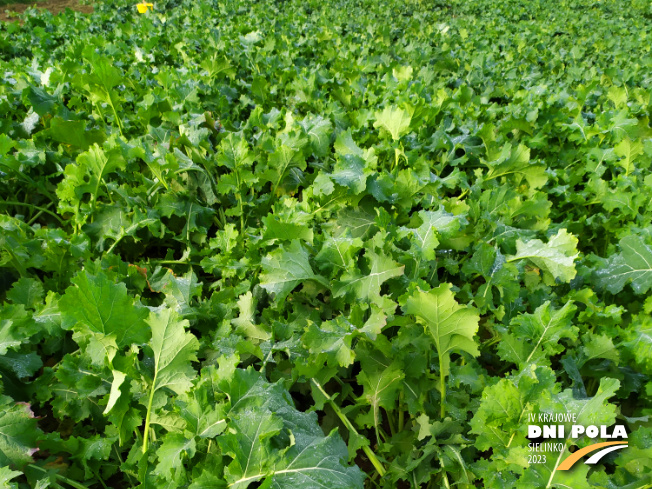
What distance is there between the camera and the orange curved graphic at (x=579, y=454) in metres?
1.58

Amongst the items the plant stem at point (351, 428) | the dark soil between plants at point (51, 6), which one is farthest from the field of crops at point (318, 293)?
the dark soil between plants at point (51, 6)

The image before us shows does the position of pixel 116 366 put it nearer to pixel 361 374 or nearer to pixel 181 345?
pixel 181 345

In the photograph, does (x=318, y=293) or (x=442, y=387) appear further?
(x=318, y=293)

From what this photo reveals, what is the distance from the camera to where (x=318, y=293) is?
7.79 feet

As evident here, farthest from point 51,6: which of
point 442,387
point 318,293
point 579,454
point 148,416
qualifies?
point 579,454

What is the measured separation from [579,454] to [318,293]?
125cm

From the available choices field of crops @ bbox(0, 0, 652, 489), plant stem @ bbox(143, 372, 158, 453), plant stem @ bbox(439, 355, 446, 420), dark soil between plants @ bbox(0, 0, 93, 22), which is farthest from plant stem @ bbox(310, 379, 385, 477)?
dark soil between plants @ bbox(0, 0, 93, 22)

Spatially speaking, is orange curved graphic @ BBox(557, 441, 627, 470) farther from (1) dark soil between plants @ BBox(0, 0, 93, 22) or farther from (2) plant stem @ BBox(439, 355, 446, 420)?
(1) dark soil between plants @ BBox(0, 0, 93, 22)

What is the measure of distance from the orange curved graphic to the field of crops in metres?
0.02

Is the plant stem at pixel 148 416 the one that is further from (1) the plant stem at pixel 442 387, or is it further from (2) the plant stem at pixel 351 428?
(1) the plant stem at pixel 442 387

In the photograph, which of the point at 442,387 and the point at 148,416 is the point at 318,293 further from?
the point at 148,416

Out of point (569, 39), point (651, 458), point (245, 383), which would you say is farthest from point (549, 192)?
point (569, 39)

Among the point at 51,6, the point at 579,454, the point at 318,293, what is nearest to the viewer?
the point at 579,454

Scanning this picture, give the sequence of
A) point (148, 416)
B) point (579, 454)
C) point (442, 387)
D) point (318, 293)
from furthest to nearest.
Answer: point (318, 293) < point (442, 387) < point (148, 416) < point (579, 454)
